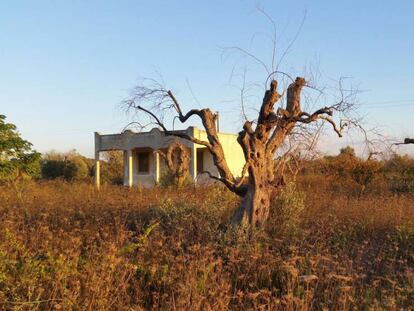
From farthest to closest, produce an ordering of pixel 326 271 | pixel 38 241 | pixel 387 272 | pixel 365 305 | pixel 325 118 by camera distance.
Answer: pixel 325 118
pixel 38 241
pixel 387 272
pixel 326 271
pixel 365 305

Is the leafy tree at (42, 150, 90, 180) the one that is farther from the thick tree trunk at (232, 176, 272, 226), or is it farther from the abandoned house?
the thick tree trunk at (232, 176, 272, 226)

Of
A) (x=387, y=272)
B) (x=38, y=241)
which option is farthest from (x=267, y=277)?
(x=38, y=241)

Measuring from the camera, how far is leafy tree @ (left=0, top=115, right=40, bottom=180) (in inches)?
740

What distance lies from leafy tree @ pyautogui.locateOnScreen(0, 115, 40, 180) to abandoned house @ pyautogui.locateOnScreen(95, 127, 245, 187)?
8509 millimetres

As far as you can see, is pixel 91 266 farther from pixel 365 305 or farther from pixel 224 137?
pixel 224 137

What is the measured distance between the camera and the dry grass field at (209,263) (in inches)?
155

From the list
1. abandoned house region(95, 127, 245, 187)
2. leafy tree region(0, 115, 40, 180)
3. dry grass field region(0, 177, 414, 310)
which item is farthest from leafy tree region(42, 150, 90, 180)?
dry grass field region(0, 177, 414, 310)

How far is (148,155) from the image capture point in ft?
106

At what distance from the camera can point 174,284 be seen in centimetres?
442

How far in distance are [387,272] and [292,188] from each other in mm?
3523

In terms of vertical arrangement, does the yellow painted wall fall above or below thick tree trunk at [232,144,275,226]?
above

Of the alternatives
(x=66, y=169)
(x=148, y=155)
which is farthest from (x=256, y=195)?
(x=66, y=169)

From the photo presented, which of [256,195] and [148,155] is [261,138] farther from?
[148,155]

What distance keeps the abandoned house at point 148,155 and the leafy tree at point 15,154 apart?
335 inches
